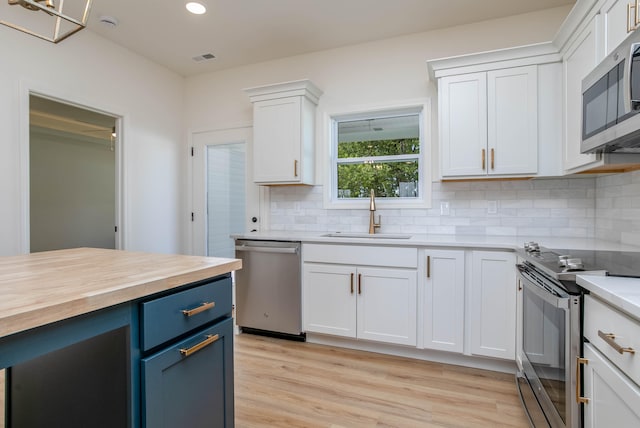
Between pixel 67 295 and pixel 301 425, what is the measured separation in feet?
4.70

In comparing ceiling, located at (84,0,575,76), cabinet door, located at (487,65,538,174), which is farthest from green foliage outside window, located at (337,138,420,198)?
ceiling, located at (84,0,575,76)

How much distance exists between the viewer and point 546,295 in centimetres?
151

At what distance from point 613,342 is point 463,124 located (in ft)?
6.37

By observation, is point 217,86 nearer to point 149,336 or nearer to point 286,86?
point 286,86

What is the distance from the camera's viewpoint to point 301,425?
1809 mm

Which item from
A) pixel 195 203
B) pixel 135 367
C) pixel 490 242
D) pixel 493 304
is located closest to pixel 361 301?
pixel 493 304

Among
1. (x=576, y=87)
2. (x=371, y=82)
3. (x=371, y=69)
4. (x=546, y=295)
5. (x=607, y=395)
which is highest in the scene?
(x=371, y=69)

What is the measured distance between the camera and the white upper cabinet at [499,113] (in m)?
2.46

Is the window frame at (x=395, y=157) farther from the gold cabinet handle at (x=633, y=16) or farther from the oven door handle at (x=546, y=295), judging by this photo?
the gold cabinet handle at (x=633, y=16)

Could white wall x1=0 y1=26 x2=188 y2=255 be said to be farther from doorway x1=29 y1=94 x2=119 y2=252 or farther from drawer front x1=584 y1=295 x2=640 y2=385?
drawer front x1=584 y1=295 x2=640 y2=385

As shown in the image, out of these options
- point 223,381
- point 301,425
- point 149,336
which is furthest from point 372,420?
point 149,336

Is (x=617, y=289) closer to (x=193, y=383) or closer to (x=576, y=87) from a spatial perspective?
(x=193, y=383)

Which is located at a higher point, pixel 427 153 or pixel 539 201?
pixel 427 153

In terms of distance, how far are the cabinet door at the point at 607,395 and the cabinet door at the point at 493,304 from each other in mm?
1067
